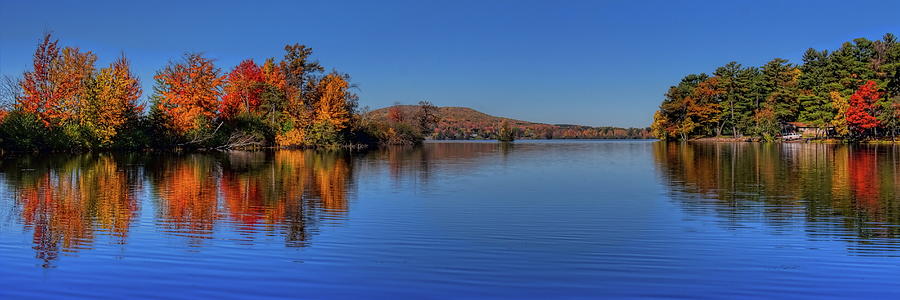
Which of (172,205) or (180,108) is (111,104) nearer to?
(180,108)

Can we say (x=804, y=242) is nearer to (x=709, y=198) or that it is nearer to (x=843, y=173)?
(x=709, y=198)

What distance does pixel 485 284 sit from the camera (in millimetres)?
5480

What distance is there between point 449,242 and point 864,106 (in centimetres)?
5758

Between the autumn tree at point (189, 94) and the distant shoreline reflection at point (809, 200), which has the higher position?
the autumn tree at point (189, 94)

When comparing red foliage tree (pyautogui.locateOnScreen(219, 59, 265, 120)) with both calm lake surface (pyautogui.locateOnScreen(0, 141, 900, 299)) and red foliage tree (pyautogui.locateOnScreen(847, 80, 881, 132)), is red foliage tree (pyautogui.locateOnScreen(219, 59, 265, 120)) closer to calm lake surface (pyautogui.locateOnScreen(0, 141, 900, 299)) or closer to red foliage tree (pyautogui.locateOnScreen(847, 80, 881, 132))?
calm lake surface (pyautogui.locateOnScreen(0, 141, 900, 299))

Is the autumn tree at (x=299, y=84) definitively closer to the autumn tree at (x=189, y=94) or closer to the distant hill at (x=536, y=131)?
the autumn tree at (x=189, y=94)

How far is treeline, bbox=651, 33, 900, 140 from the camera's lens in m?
53.2

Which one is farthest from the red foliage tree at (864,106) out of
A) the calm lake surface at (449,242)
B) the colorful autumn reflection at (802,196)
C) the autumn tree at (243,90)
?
the autumn tree at (243,90)

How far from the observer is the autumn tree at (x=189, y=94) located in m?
41.8

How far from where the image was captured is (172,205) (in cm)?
1127

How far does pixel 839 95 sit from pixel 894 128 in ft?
19.5

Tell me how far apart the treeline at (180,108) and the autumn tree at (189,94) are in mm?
67

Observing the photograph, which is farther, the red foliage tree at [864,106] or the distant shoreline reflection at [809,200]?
the red foliage tree at [864,106]

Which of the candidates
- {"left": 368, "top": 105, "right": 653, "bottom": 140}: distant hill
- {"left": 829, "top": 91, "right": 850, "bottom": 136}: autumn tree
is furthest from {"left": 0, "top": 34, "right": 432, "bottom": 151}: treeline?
{"left": 368, "top": 105, "right": 653, "bottom": 140}: distant hill
